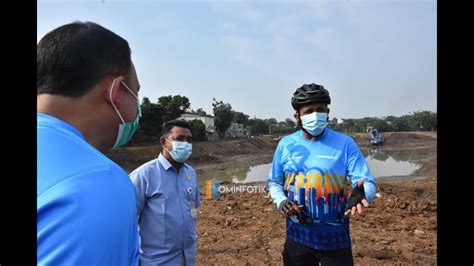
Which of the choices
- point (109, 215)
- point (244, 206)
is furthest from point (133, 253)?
point (244, 206)

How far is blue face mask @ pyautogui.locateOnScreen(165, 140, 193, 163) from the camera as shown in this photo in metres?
3.00

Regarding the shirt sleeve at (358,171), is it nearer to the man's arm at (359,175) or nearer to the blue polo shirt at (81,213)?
the man's arm at (359,175)

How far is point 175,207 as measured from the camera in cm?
259

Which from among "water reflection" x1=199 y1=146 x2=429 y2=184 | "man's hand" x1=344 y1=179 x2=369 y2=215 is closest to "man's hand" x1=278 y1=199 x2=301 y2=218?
"man's hand" x1=344 y1=179 x2=369 y2=215

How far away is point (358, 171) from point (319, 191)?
1.06 feet

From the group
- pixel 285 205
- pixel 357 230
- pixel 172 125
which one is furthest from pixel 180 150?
pixel 357 230

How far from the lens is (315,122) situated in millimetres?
2555

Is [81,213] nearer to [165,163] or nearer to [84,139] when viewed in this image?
[84,139]

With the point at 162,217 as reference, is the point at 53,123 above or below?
above

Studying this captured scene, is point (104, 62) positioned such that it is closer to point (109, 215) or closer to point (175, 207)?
point (109, 215)

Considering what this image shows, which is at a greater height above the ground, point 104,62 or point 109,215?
point 104,62

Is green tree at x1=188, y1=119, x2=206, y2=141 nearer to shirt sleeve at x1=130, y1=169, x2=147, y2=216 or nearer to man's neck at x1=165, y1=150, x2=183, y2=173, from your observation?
man's neck at x1=165, y1=150, x2=183, y2=173

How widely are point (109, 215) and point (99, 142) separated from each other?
0.42m

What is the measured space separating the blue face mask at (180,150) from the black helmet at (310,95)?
1.14 metres
